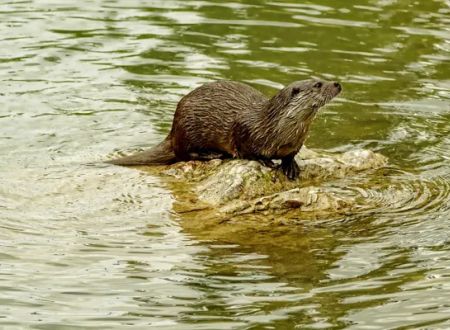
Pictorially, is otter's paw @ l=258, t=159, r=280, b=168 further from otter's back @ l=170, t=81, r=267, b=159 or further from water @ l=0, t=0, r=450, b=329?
water @ l=0, t=0, r=450, b=329

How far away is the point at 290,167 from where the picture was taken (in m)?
6.96

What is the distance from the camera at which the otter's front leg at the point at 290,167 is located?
6941mm

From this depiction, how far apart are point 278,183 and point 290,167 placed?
0.18 metres

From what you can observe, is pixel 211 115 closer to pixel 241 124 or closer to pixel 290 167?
pixel 241 124

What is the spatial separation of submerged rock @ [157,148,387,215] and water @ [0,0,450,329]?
132 mm

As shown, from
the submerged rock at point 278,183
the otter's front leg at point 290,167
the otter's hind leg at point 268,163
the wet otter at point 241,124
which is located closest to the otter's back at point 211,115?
the wet otter at point 241,124

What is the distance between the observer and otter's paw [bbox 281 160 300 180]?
22.7 ft

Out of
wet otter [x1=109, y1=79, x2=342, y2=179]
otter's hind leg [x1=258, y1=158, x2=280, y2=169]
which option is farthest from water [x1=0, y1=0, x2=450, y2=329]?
otter's hind leg [x1=258, y1=158, x2=280, y2=169]

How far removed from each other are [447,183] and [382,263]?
151 cm

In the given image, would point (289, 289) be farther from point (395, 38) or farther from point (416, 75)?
point (395, 38)

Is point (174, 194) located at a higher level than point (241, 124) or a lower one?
lower

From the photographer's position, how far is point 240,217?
21.0 feet

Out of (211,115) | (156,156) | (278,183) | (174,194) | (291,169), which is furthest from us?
(156,156)

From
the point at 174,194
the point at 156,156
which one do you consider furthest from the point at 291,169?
the point at 156,156
